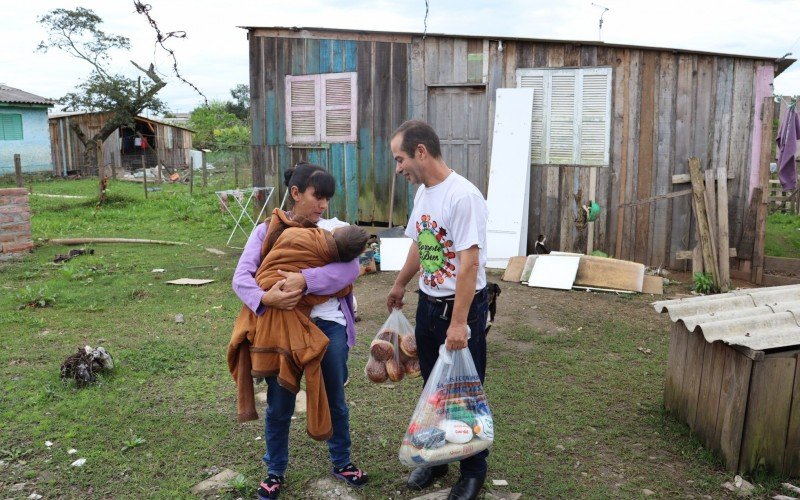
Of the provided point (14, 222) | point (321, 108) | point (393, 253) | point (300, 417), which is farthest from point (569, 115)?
point (14, 222)

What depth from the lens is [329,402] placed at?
3223mm

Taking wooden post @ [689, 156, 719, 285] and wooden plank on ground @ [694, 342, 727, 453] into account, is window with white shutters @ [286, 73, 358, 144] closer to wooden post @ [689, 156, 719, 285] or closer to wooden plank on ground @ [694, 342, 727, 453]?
wooden post @ [689, 156, 719, 285]

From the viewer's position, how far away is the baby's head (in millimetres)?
2945

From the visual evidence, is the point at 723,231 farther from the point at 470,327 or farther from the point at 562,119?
the point at 470,327

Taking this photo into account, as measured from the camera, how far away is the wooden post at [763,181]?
27.3ft

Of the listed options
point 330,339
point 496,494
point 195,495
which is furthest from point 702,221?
point 195,495

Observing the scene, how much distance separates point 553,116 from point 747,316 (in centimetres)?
599


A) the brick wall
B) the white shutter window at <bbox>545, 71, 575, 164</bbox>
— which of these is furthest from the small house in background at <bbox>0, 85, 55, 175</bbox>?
the white shutter window at <bbox>545, 71, 575, 164</bbox>

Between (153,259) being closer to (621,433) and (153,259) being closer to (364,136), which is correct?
(364,136)

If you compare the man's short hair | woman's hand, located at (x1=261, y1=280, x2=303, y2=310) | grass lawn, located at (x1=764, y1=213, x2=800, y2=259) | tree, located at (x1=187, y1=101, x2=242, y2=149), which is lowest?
grass lawn, located at (x1=764, y1=213, x2=800, y2=259)

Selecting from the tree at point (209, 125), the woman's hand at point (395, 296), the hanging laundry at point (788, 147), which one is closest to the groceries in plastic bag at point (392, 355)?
the woman's hand at point (395, 296)

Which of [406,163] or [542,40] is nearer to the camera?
[406,163]

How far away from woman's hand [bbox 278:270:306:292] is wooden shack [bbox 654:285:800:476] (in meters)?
2.16

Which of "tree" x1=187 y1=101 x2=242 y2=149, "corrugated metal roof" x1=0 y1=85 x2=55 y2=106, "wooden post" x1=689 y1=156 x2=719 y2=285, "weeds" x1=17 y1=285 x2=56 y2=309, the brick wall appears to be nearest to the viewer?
"weeds" x1=17 y1=285 x2=56 y2=309
